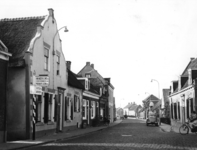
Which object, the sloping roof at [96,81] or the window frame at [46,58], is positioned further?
the sloping roof at [96,81]

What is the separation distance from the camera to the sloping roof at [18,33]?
18.3 metres

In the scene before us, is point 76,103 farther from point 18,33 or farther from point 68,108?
point 18,33

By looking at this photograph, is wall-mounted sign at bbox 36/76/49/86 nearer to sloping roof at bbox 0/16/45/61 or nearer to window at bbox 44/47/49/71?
sloping roof at bbox 0/16/45/61

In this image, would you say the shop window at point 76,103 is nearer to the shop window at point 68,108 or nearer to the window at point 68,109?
the window at point 68,109

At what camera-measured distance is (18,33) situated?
1997 centimetres

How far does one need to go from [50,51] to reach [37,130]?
21.3 ft

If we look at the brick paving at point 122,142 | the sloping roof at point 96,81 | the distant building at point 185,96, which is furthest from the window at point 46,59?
the sloping roof at point 96,81

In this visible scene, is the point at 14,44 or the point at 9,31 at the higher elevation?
the point at 9,31

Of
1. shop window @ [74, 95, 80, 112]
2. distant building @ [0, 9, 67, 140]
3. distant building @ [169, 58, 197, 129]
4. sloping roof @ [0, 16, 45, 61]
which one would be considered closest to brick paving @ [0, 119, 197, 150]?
distant building @ [0, 9, 67, 140]

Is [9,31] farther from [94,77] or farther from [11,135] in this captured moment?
[94,77]

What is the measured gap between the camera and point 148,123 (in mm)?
39500

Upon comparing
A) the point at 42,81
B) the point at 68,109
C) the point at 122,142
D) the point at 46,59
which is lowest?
the point at 122,142

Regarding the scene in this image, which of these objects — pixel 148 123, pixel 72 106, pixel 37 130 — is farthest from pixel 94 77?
pixel 37 130

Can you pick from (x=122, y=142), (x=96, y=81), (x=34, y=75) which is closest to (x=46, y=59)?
(x=34, y=75)
